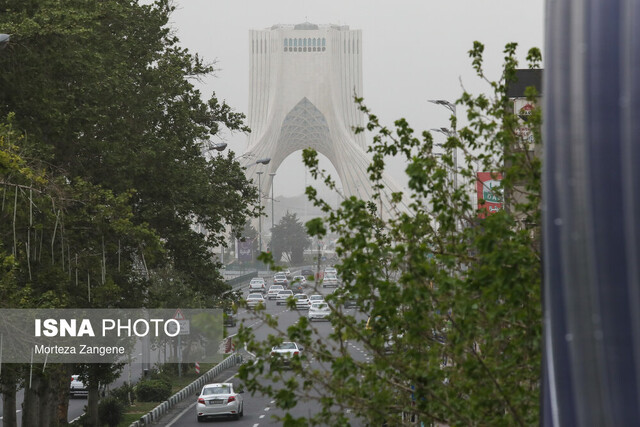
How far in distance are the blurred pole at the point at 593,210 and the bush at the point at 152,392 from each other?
28.2 m

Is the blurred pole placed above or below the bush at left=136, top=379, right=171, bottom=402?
above

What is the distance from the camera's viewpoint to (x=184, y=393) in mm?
36094

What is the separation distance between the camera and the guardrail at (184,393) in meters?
28.9

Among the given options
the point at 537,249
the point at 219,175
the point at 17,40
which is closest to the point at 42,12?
the point at 17,40

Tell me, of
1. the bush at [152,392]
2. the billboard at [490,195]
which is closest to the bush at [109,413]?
the bush at [152,392]

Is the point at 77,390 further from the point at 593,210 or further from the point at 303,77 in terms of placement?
the point at 303,77

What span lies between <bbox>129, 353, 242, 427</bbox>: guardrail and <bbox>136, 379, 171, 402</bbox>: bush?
0.29m

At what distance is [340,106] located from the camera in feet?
473

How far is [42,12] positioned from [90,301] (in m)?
5.19

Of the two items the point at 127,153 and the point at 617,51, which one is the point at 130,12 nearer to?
the point at 127,153

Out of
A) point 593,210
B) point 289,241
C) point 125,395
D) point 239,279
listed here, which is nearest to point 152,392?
point 125,395

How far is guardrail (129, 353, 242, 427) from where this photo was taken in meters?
28.9

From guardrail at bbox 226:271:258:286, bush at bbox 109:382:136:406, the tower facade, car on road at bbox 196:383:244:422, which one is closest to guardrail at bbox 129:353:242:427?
bush at bbox 109:382:136:406

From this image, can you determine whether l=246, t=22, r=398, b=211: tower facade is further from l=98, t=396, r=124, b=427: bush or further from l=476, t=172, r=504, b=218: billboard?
l=476, t=172, r=504, b=218: billboard
